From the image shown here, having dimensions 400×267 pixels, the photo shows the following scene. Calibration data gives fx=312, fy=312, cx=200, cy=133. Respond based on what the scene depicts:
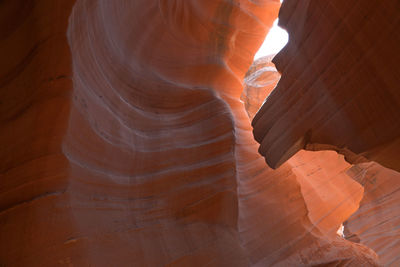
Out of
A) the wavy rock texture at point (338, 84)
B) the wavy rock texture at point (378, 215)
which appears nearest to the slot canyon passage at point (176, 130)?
the wavy rock texture at point (338, 84)

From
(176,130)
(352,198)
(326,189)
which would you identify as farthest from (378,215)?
(176,130)

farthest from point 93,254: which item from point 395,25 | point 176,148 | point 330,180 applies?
point 330,180

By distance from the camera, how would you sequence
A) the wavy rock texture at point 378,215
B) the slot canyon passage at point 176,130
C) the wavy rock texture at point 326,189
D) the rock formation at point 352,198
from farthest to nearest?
the wavy rock texture at point 378,215 < the rock formation at point 352,198 < the wavy rock texture at point 326,189 < the slot canyon passage at point 176,130

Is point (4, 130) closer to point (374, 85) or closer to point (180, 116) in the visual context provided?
point (180, 116)

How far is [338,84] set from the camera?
238 centimetres

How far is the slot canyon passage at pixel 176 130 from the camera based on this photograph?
1956 millimetres

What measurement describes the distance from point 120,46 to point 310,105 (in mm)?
1927

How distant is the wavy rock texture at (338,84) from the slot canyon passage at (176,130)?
0.04 feet

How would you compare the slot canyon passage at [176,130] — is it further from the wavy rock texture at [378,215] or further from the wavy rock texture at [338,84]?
the wavy rock texture at [378,215]

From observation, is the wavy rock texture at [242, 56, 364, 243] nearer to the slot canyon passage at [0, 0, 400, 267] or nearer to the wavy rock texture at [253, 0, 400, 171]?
the slot canyon passage at [0, 0, 400, 267]

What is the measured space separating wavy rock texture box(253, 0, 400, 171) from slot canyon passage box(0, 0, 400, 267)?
11mm

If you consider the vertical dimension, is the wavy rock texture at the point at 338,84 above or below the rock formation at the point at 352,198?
above

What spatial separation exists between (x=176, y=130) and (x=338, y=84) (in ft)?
5.81

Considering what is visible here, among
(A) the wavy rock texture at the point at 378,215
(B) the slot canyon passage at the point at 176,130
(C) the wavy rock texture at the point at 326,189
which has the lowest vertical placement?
(A) the wavy rock texture at the point at 378,215
